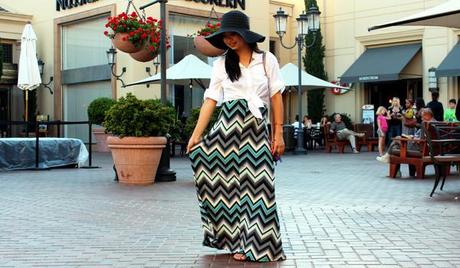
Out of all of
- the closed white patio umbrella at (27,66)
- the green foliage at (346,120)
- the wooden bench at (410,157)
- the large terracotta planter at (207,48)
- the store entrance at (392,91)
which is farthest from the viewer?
the green foliage at (346,120)

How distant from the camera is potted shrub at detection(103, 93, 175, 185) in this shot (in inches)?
376

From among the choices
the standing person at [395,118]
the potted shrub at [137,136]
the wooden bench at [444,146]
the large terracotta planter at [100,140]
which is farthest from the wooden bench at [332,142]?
the potted shrub at [137,136]

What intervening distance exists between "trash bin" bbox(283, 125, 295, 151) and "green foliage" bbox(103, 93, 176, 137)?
9638mm

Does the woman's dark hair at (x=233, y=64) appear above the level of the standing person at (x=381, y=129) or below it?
above

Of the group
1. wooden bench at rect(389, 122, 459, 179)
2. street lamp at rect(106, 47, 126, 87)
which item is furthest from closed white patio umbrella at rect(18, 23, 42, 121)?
wooden bench at rect(389, 122, 459, 179)

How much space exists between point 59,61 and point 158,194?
17.9 meters

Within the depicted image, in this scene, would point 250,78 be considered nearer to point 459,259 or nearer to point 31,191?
point 459,259

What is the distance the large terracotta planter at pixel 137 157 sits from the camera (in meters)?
9.55

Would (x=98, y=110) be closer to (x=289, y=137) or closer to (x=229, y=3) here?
(x=289, y=137)

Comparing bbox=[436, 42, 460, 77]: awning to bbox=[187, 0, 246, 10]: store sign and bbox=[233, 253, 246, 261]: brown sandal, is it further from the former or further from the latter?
bbox=[233, 253, 246, 261]: brown sandal

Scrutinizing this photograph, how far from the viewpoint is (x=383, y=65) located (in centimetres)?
2378

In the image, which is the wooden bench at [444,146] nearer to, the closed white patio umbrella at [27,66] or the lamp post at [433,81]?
the closed white patio umbrella at [27,66]

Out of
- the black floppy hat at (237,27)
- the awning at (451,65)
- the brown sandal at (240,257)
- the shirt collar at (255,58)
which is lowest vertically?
the brown sandal at (240,257)

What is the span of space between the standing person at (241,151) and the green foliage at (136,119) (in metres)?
5.18
